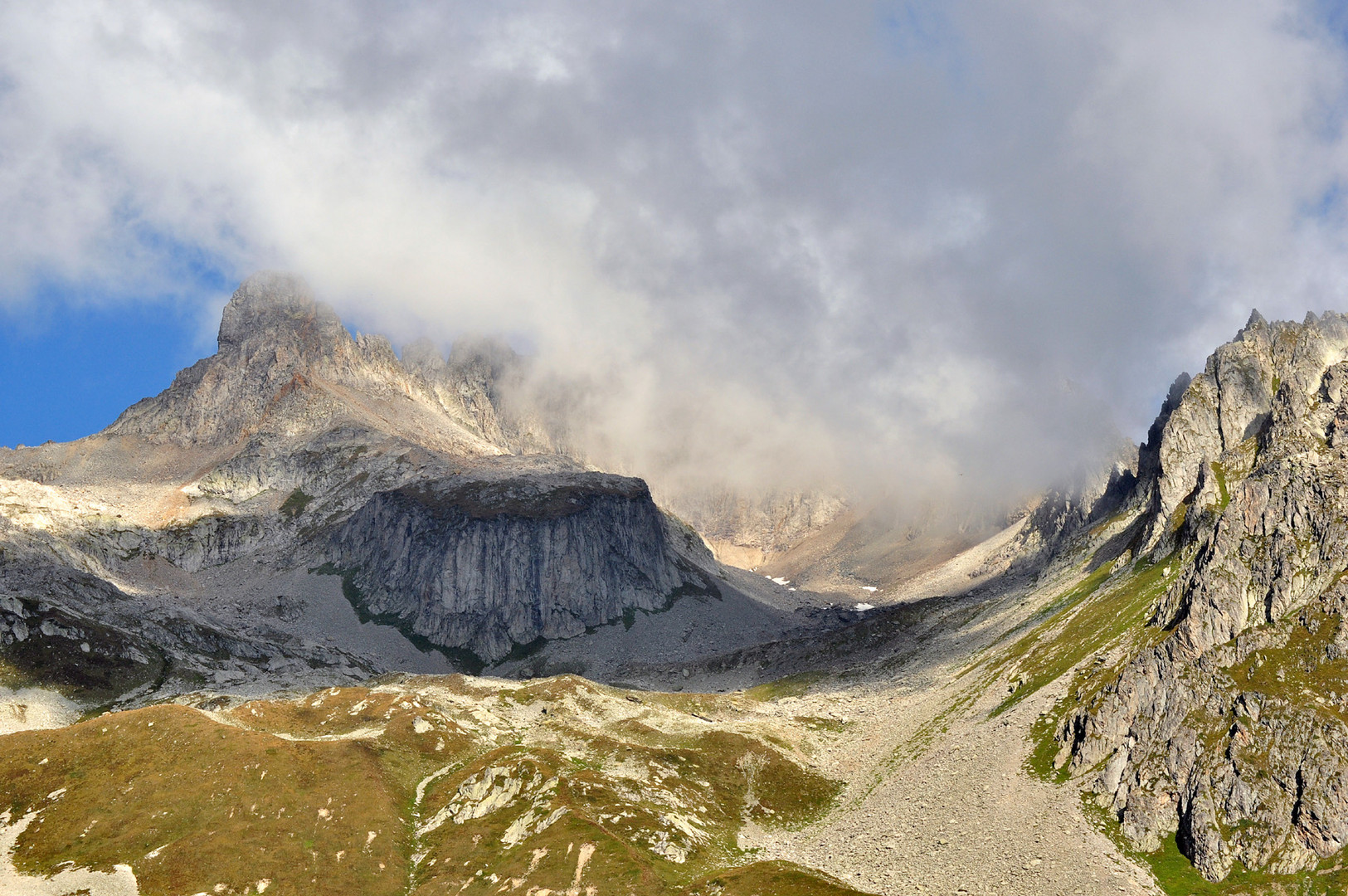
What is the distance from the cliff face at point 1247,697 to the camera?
93.6 metres

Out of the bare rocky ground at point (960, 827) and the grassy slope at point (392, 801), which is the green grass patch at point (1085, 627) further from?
the grassy slope at point (392, 801)

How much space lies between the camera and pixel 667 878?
98.4 metres

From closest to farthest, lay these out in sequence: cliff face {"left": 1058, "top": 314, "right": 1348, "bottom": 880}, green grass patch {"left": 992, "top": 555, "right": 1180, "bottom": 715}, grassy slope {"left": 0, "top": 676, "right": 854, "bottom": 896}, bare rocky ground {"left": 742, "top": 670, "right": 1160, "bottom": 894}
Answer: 1. bare rocky ground {"left": 742, "top": 670, "right": 1160, "bottom": 894}
2. cliff face {"left": 1058, "top": 314, "right": 1348, "bottom": 880}
3. grassy slope {"left": 0, "top": 676, "right": 854, "bottom": 896}
4. green grass patch {"left": 992, "top": 555, "right": 1180, "bottom": 715}

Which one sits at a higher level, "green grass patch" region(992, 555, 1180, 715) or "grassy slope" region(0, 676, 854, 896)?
"green grass patch" region(992, 555, 1180, 715)

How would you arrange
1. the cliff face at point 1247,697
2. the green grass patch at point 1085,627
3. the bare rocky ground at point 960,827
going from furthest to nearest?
the green grass patch at point 1085,627, the cliff face at point 1247,697, the bare rocky ground at point 960,827

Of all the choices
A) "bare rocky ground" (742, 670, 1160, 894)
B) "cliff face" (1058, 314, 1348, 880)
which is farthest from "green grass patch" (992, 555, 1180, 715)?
"bare rocky ground" (742, 670, 1160, 894)

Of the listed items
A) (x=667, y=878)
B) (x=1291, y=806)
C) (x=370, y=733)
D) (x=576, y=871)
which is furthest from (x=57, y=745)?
(x=1291, y=806)

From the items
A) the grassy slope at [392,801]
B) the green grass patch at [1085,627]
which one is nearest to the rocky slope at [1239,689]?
the green grass patch at [1085,627]

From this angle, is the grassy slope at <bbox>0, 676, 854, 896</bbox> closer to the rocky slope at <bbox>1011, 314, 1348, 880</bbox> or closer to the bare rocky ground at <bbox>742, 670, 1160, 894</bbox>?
the bare rocky ground at <bbox>742, 670, 1160, 894</bbox>

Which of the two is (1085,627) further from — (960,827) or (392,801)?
(392,801)

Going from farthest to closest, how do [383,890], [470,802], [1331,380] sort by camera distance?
[1331,380]
[470,802]
[383,890]

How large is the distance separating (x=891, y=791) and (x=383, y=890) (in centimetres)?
6439

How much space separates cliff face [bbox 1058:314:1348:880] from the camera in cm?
9356

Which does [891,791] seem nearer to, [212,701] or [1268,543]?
[1268,543]
